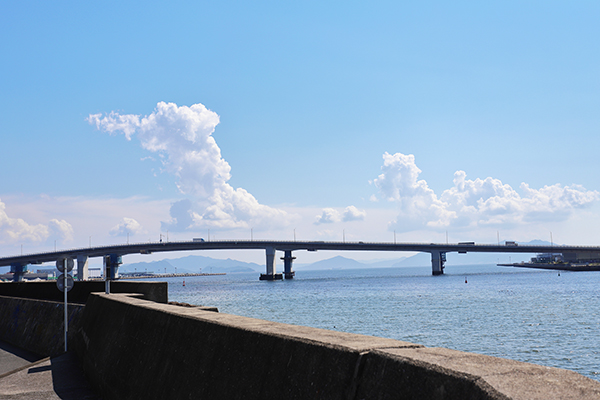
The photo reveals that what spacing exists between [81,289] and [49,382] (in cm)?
1500

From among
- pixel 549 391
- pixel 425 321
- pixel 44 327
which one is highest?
pixel 549 391

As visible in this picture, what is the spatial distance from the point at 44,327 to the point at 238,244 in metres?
135

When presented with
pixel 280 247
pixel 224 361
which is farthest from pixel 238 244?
pixel 224 361

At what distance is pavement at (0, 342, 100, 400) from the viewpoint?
10797 mm

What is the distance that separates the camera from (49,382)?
40.4 feet

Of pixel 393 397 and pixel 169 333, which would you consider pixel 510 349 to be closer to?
pixel 169 333

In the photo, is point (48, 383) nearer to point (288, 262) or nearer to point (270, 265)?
point (270, 265)

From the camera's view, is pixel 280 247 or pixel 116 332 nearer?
pixel 116 332

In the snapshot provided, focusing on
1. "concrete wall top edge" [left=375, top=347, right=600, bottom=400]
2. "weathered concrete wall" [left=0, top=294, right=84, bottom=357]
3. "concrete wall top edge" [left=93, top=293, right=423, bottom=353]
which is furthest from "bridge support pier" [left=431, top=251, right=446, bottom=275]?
"concrete wall top edge" [left=375, top=347, right=600, bottom=400]

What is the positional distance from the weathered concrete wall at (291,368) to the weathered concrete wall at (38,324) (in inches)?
373

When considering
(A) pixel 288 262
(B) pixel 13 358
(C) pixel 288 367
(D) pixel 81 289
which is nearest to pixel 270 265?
(A) pixel 288 262

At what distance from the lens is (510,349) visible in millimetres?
29312

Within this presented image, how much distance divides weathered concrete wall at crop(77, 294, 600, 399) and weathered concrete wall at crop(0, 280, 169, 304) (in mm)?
8933

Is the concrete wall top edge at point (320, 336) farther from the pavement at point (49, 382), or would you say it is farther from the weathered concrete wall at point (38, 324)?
the weathered concrete wall at point (38, 324)
